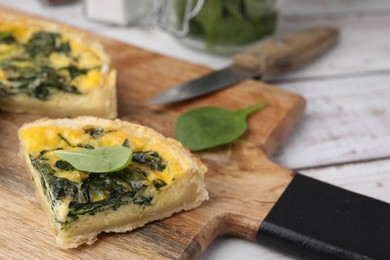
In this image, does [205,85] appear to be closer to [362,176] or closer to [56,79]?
[56,79]

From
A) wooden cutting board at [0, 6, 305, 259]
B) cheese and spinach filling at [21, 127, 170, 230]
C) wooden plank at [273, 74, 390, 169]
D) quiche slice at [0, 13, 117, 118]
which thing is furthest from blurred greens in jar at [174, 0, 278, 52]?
cheese and spinach filling at [21, 127, 170, 230]

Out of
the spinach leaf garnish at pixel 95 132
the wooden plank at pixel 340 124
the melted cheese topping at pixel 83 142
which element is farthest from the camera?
the wooden plank at pixel 340 124

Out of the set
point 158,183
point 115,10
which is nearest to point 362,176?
point 158,183

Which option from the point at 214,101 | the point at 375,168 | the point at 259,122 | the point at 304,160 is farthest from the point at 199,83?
the point at 375,168

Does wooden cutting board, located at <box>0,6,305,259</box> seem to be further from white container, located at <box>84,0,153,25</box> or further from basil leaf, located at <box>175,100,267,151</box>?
white container, located at <box>84,0,153,25</box>

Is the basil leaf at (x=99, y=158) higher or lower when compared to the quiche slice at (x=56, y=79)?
higher

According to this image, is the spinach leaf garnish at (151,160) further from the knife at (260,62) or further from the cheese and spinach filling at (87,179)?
the knife at (260,62)

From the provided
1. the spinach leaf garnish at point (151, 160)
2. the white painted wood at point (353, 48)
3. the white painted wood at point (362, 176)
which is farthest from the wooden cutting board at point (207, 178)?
the white painted wood at point (353, 48)
